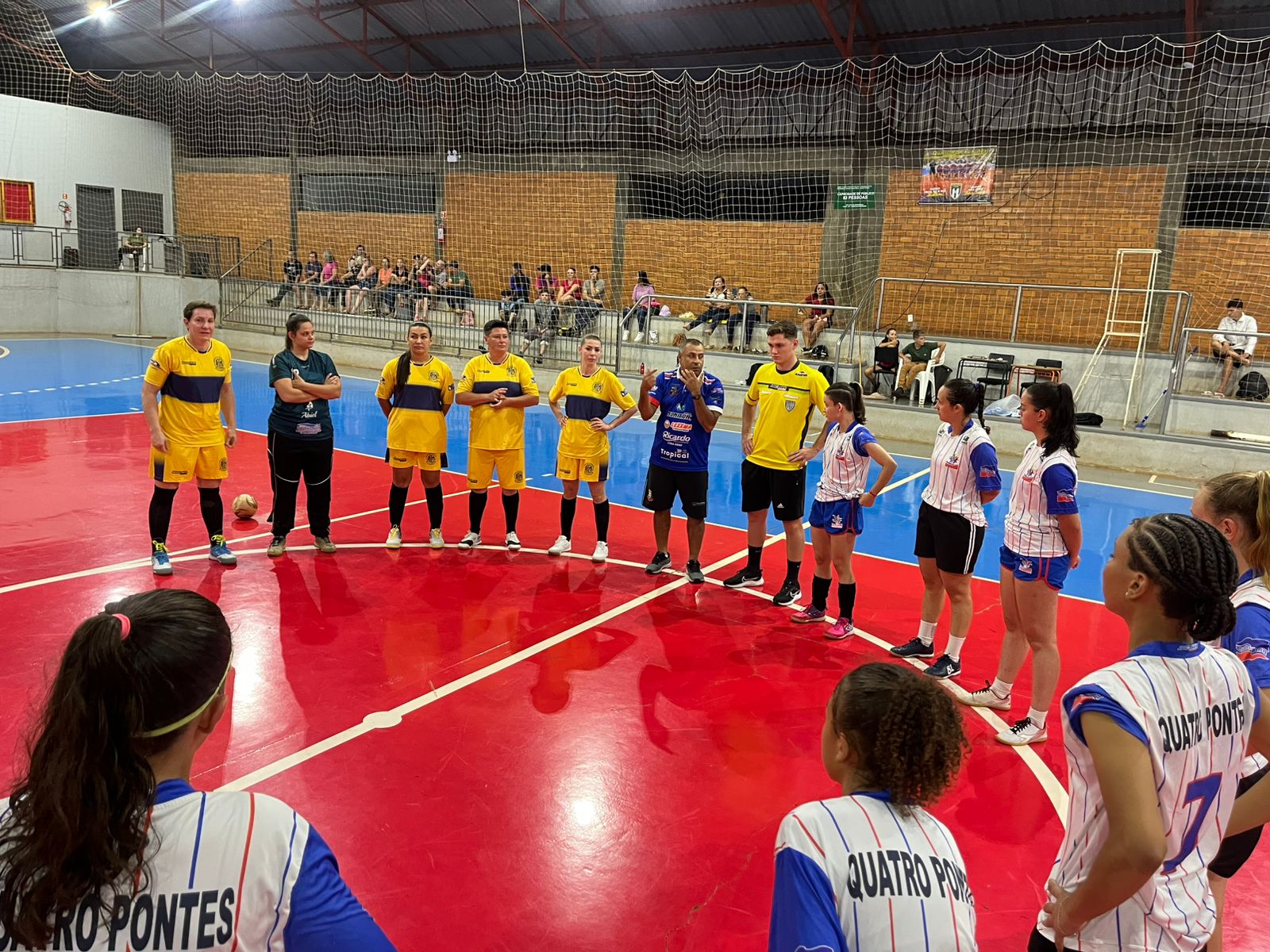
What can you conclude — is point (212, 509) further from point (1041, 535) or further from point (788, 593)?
point (1041, 535)

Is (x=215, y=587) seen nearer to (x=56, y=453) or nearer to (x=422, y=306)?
(x=56, y=453)

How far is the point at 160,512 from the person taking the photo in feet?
22.7

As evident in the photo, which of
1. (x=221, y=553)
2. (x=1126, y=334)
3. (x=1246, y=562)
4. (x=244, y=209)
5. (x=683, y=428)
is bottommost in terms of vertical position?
(x=221, y=553)

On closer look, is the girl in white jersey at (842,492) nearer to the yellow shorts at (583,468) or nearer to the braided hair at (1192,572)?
the yellow shorts at (583,468)

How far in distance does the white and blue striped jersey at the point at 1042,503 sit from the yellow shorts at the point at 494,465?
177 inches

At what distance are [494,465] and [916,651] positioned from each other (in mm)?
4114

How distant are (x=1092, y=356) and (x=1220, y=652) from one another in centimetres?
1584

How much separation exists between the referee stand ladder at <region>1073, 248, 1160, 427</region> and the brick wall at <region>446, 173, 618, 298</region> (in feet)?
38.8

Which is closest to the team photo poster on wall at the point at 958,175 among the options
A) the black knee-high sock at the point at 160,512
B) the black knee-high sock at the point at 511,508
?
the black knee-high sock at the point at 511,508

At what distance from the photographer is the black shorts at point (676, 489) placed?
7.45m

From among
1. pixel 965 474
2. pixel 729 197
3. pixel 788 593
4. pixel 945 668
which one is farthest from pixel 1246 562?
pixel 729 197

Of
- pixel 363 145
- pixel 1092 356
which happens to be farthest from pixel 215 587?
pixel 363 145

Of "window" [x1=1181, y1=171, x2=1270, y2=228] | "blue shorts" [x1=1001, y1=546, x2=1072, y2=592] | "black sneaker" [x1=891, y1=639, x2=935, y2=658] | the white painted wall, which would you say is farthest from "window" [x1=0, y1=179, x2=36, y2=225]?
"window" [x1=1181, y1=171, x2=1270, y2=228]

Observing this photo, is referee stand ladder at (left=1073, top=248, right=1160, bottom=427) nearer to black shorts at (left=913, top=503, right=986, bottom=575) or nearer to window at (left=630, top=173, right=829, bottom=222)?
window at (left=630, top=173, right=829, bottom=222)
